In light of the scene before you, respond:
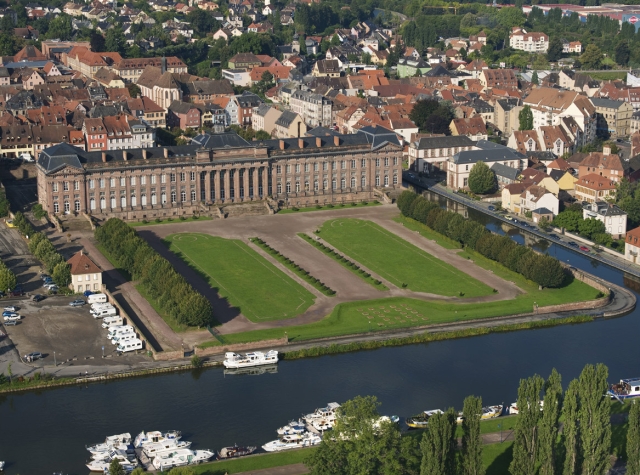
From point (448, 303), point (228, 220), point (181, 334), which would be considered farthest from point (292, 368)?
point (228, 220)

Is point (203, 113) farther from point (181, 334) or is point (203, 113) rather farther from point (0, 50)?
point (181, 334)

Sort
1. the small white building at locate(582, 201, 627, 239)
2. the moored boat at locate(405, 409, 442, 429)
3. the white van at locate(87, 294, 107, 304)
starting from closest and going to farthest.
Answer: the moored boat at locate(405, 409, 442, 429) < the white van at locate(87, 294, 107, 304) < the small white building at locate(582, 201, 627, 239)

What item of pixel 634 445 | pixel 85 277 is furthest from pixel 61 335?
pixel 634 445

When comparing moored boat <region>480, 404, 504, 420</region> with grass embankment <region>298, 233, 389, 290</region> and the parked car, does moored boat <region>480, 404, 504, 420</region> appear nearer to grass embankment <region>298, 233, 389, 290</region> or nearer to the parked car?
grass embankment <region>298, 233, 389, 290</region>

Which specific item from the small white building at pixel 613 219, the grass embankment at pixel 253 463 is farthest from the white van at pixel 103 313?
the small white building at pixel 613 219

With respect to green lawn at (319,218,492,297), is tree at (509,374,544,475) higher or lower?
higher

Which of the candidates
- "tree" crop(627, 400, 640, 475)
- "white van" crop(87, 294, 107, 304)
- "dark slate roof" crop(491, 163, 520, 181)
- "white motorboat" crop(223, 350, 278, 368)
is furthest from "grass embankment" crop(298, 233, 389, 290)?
"tree" crop(627, 400, 640, 475)

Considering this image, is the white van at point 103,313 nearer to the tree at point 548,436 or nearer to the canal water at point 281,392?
the canal water at point 281,392
